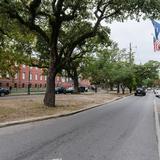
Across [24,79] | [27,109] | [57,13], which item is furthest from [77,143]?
[24,79]

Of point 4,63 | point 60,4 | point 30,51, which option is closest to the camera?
point 60,4

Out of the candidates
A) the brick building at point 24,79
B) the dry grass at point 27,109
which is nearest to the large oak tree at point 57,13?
the dry grass at point 27,109

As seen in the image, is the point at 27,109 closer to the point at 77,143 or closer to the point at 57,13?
the point at 57,13

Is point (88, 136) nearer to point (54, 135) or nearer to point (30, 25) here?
point (54, 135)

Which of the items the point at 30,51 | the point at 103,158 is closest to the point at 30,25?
the point at 103,158

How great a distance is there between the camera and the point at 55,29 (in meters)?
26.2

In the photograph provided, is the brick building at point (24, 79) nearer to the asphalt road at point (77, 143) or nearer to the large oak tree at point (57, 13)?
the large oak tree at point (57, 13)

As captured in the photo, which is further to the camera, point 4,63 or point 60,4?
point 4,63

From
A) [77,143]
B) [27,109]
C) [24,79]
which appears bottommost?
[77,143]

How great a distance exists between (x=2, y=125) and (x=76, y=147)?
5.66m

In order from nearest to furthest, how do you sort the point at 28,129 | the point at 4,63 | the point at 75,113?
the point at 28,129, the point at 75,113, the point at 4,63

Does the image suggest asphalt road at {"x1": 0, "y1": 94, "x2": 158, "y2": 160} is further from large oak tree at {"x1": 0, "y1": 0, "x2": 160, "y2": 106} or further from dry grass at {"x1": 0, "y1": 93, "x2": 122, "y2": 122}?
large oak tree at {"x1": 0, "y1": 0, "x2": 160, "y2": 106}

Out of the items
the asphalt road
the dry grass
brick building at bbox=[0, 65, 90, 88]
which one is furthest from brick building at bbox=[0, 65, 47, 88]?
the asphalt road

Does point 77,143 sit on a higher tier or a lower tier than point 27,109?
lower
